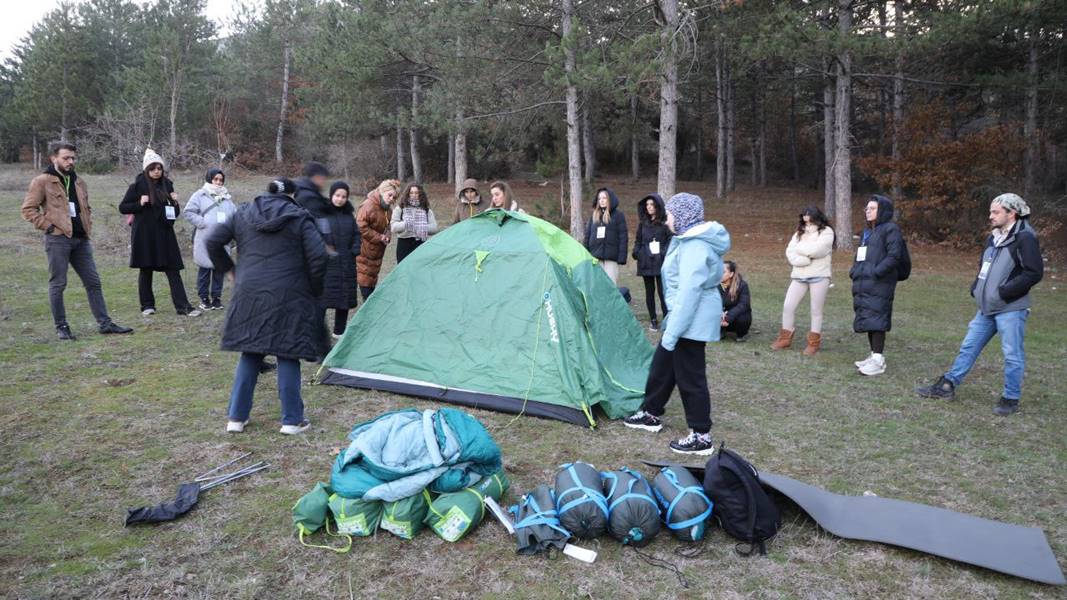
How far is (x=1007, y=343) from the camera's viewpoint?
18.7 ft

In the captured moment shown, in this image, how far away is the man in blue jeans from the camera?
553cm

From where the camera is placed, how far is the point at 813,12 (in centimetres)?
1509

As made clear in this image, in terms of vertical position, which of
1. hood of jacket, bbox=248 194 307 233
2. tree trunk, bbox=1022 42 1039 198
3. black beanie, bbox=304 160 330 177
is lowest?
hood of jacket, bbox=248 194 307 233

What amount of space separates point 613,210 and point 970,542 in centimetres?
591

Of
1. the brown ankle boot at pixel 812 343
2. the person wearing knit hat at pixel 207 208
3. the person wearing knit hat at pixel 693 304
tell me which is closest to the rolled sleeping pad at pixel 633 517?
the person wearing knit hat at pixel 693 304

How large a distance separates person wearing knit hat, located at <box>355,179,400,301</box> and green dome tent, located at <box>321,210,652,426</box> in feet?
5.93

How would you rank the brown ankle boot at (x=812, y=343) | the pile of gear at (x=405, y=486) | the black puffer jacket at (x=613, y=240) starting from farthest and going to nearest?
the black puffer jacket at (x=613, y=240), the brown ankle boot at (x=812, y=343), the pile of gear at (x=405, y=486)

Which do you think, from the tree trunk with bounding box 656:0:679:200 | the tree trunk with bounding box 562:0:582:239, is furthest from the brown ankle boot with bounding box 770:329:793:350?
the tree trunk with bounding box 562:0:582:239

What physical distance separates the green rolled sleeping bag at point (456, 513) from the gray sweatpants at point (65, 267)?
5.22 metres

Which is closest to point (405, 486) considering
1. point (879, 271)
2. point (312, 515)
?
point (312, 515)

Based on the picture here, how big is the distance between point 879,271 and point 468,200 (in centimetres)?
430

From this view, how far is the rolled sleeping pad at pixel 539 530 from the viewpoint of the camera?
3463 millimetres

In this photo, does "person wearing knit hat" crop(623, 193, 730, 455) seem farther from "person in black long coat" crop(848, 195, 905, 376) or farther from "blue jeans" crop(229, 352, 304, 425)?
"person in black long coat" crop(848, 195, 905, 376)

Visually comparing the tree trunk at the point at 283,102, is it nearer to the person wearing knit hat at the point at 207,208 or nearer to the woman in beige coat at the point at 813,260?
the person wearing knit hat at the point at 207,208
